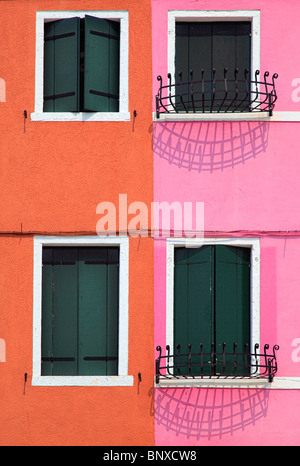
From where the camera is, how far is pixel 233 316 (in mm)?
12102

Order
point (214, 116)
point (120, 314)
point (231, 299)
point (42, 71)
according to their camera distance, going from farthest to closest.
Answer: point (42, 71), point (214, 116), point (231, 299), point (120, 314)

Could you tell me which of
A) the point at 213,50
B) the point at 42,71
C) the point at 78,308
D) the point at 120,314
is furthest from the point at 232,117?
the point at 78,308

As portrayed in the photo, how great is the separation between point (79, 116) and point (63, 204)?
0.97 metres

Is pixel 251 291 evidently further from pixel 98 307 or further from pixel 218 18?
pixel 218 18

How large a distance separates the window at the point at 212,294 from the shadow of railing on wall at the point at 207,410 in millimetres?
483

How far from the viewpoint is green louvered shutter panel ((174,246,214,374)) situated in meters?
12.1

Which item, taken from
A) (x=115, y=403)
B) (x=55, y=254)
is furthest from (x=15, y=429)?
(x=55, y=254)

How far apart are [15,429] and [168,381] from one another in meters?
1.68

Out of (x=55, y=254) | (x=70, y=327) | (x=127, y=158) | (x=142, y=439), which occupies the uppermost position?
(x=127, y=158)

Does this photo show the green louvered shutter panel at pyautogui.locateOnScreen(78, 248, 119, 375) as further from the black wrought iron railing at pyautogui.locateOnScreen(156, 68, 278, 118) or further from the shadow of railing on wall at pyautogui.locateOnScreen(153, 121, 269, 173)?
the black wrought iron railing at pyautogui.locateOnScreen(156, 68, 278, 118)

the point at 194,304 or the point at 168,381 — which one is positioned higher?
the point at 194,304

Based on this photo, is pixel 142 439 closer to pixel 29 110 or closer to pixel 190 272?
pixel 190 272

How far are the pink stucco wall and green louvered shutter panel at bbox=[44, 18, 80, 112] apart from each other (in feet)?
2.87

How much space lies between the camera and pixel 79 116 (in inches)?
483
